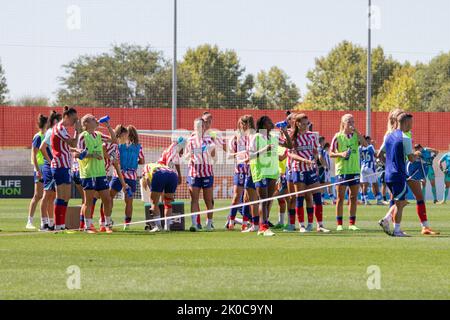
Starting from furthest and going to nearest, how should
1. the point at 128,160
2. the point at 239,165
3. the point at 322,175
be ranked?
1. the point at 322,175
2. the point at 128,160
3. the point at 239,165

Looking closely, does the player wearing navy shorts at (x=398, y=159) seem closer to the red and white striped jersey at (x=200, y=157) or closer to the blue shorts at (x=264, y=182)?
the blue shorts at (x=264, y=182)

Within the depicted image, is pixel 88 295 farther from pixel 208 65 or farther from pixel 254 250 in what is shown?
pixel 208 65

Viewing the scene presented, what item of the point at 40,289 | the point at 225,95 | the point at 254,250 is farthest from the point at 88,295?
the point at 225,95

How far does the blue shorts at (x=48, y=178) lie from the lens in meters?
19.4

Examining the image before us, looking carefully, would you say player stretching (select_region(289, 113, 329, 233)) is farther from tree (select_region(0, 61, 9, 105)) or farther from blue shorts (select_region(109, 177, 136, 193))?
tree (select_region(0, 61, 9, 105))

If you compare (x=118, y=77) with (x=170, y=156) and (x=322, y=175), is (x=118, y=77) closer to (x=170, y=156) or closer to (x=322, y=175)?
(x=322, y=175)

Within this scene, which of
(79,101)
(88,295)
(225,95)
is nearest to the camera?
(88,295)

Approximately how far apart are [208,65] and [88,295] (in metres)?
115

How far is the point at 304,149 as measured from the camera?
19578mm

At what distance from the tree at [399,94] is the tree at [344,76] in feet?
3.96

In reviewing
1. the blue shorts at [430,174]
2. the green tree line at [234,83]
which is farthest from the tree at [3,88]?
the blue shorts at [430,174]

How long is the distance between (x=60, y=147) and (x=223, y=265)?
651cm

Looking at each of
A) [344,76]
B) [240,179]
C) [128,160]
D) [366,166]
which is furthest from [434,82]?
[128,160]

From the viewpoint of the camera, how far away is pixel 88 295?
10.4 metres
